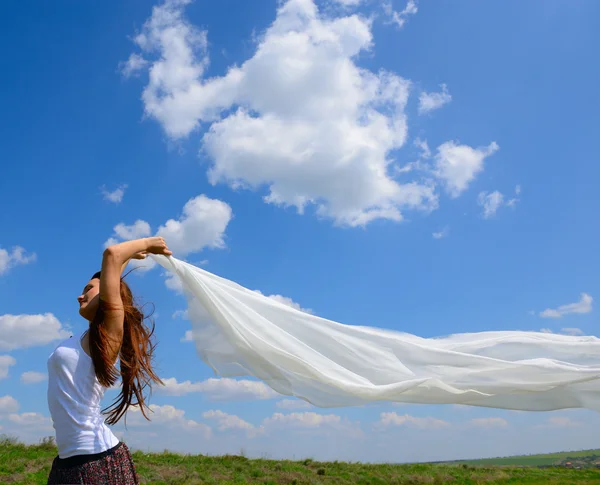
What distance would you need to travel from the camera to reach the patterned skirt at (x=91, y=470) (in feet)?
9.94

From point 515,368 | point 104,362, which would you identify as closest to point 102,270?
point 104,362

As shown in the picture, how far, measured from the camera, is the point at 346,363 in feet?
17.8

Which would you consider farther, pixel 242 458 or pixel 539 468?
pixel 539 468

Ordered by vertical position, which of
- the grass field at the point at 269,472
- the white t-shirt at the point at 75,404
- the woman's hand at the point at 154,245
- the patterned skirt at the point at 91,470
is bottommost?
the grass field at the point at 269,472

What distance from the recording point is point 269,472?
15352 millimetres

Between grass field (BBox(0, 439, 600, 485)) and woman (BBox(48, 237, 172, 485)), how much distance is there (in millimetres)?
10884

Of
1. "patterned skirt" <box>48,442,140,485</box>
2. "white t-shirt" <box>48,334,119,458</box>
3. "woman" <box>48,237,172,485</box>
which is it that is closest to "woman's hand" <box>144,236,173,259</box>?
"woman" <box>48,237,172,485</box>

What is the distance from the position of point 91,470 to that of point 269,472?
1345 cm

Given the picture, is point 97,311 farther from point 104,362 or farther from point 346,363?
point 346,363

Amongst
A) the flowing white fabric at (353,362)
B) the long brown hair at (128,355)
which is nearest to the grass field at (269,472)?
the flowing white fabric at (353,362)

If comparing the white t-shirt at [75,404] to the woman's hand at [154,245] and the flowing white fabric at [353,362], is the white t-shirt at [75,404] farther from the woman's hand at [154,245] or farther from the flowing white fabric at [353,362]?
the flowing white fabric at [353,362]

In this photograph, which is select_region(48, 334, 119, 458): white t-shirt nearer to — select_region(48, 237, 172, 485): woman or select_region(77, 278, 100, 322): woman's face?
select_region(48, 237, 172, 485): woman

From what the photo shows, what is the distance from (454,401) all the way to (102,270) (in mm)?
3566

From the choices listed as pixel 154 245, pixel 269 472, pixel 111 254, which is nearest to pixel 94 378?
pixel 111 254
